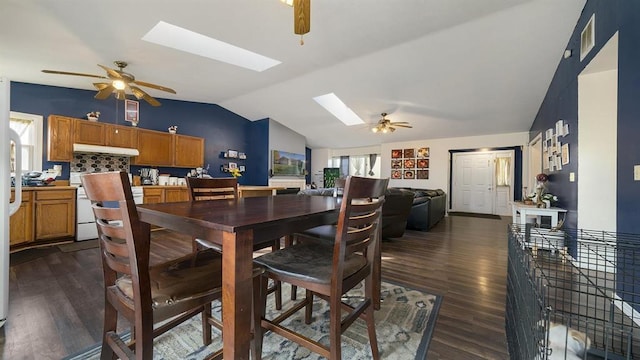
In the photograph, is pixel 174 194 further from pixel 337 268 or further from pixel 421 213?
pixel 337 268

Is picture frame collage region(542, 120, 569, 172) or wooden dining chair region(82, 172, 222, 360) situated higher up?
picture frame collage region(542, 120, 569, 172)

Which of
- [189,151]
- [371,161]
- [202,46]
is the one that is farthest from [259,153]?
[371,161]

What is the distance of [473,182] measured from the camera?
7.67m

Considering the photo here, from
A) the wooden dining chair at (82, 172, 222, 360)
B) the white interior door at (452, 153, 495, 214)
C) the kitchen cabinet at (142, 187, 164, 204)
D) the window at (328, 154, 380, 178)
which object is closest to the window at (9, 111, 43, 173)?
the kitchen cabinet at (142, 187, 164, 204)

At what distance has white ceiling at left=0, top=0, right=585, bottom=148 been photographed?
265cm

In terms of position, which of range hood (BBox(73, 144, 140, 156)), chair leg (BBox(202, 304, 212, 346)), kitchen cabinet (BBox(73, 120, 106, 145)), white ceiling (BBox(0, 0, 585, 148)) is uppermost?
white ceiling (BBox(0, 0, 585, 148))

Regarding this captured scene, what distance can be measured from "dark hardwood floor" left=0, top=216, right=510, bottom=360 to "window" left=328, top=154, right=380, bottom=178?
18.5ft

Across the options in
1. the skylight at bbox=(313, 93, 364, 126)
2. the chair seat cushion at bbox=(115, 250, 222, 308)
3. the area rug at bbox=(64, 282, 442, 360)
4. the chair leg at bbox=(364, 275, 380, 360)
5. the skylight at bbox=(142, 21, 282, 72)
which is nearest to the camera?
the chair seat cushion at bbox=(115, 250, 222, 308)

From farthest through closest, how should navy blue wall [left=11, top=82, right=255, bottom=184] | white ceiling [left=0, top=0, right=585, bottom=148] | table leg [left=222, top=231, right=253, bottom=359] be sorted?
navy blue wall [left=11, top=82, right=255, bottom=184]
white ceiling [left=0, top=0, right=585, bottom=148]
table leg [left=222, top=231, right=253, bottom=359]

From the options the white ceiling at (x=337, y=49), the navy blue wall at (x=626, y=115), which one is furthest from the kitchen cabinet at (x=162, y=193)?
the navy blue wall at (x=626, y=115)

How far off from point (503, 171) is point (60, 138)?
998 cm

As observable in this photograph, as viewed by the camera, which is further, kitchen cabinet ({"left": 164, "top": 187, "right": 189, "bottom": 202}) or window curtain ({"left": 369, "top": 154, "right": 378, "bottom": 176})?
window curtain ({"left": 369, "top": 154, "right": 378, "bottom": 176})

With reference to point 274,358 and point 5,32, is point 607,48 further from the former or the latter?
point 5,32

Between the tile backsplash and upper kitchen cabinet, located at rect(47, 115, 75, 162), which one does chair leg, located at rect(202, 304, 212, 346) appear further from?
the tile backsplash
